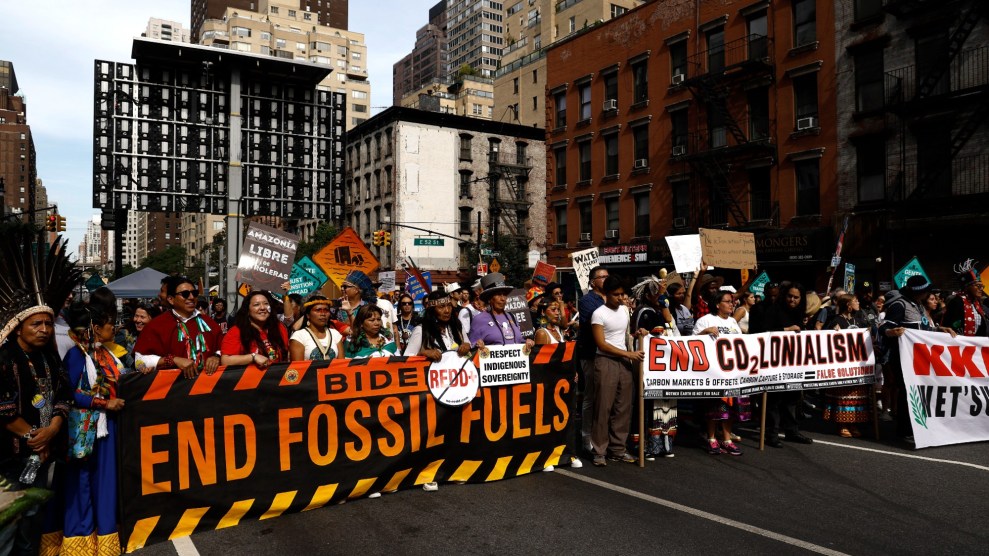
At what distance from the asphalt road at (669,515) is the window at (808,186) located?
19.0 m

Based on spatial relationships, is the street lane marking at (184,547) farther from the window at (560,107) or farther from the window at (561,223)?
→ the window at (560,107)

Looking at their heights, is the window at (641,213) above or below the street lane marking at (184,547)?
above

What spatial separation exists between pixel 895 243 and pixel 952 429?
15.6 metres

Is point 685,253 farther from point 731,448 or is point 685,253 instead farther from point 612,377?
point 612,377

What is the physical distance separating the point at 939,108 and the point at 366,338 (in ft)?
70.3

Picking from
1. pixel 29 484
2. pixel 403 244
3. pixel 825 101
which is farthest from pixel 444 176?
pixel 29 484

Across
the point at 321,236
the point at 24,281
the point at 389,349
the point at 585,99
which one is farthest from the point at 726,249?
the point at 321,236

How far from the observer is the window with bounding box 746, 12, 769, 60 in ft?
85.6

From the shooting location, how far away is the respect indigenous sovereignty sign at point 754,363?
23.8 feet

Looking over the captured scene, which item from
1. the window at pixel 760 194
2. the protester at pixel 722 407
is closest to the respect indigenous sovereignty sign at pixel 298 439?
the protester at pixel 722 407

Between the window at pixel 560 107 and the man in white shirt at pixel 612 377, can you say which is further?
the window at pixel 560 107

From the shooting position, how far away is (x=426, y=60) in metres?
172

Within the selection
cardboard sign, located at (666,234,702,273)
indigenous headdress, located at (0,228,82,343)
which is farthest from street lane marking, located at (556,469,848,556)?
indigenous headdress, located at (0,228,82,343)

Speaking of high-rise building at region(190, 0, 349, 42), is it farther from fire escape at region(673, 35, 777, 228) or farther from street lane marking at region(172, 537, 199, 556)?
street lane marking at region(172, 537, 199, 556)
